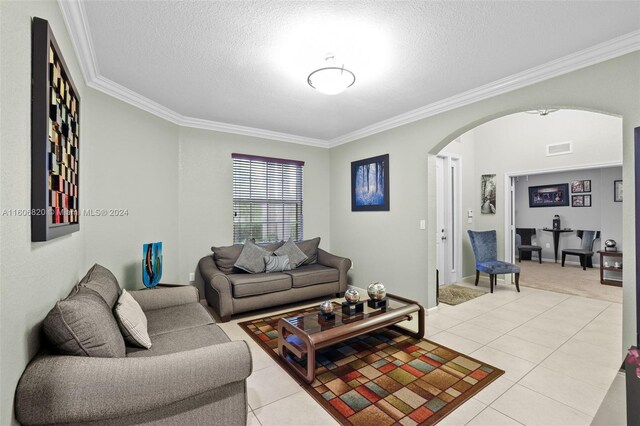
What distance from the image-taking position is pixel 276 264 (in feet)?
14.1

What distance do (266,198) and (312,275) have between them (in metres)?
1.57

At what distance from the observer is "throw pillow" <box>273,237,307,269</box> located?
14.9 ft

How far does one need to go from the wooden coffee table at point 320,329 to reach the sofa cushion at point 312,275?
117 cm

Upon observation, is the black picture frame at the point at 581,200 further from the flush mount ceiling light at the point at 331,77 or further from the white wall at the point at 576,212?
the flush mount ceiling light at the point at 331,77

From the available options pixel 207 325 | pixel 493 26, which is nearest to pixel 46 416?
pixel 207 325

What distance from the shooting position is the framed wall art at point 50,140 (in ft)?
4.36

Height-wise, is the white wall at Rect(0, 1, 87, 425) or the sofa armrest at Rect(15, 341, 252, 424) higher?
the white wall at Rect(0, 1, 87, 425)

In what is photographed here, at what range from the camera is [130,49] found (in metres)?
2.46

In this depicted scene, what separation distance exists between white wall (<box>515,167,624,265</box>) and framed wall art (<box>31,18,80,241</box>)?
868 cm

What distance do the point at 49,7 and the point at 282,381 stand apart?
113 inches

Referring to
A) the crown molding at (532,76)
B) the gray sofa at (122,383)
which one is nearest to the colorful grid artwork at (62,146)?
the gray sofa at (122,383)

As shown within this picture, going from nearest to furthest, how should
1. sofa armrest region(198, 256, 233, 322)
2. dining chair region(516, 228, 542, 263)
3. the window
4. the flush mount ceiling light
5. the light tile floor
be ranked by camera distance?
the light tile floor
the flush mount ceiling light
sofa armrest region(198, 256, 233, 322)
the window
dining chair region(516, 228, 542, 263)

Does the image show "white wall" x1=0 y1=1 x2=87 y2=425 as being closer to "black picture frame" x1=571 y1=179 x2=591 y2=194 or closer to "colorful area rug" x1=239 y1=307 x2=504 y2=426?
"colorful area rug" x1=239 y1=307 x2=504 y2=426

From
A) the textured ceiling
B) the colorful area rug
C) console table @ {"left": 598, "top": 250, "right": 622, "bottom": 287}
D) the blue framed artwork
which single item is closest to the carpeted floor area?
console table @ {"left": 598, "top": 250, "right": 622, "bottom": 287}
